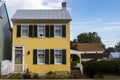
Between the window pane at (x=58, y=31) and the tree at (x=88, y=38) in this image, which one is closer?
the window pane at (x=58, y=31)

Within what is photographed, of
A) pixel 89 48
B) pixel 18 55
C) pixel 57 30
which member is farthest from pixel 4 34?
pixel 89 48

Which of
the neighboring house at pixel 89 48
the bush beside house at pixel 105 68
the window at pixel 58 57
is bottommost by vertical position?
the bush beside house at pixel 105 68

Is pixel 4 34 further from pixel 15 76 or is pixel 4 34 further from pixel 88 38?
pixel 88 38

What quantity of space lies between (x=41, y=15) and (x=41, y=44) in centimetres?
356

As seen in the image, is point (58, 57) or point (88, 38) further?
point (88, 38)

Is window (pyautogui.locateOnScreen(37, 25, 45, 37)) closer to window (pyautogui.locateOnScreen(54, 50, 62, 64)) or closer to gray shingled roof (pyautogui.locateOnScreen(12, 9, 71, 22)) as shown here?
gray shingled roof (pyautogui.locateOnScreen(12, 9, 71, 22))

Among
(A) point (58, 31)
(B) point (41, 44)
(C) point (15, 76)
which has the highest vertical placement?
(A) point (58, 31)

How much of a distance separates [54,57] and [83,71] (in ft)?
11.1

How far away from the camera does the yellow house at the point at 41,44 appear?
103ft

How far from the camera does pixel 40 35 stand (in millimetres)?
31734

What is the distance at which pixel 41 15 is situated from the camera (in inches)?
1302

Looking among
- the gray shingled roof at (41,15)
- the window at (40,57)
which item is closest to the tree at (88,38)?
the gray shingled roof at (41,15)

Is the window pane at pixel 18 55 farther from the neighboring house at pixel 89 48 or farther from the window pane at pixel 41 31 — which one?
the neighboring house at pixel 89 48

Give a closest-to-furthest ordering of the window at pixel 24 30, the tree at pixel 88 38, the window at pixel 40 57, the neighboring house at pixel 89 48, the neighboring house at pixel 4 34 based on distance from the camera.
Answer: the window at pixel 40 57 < the window at pixel 24 30 < the neighboring house at pixel 4 34 < the neighboring house at pixel 89 48 < the tree at pixel 88 38
